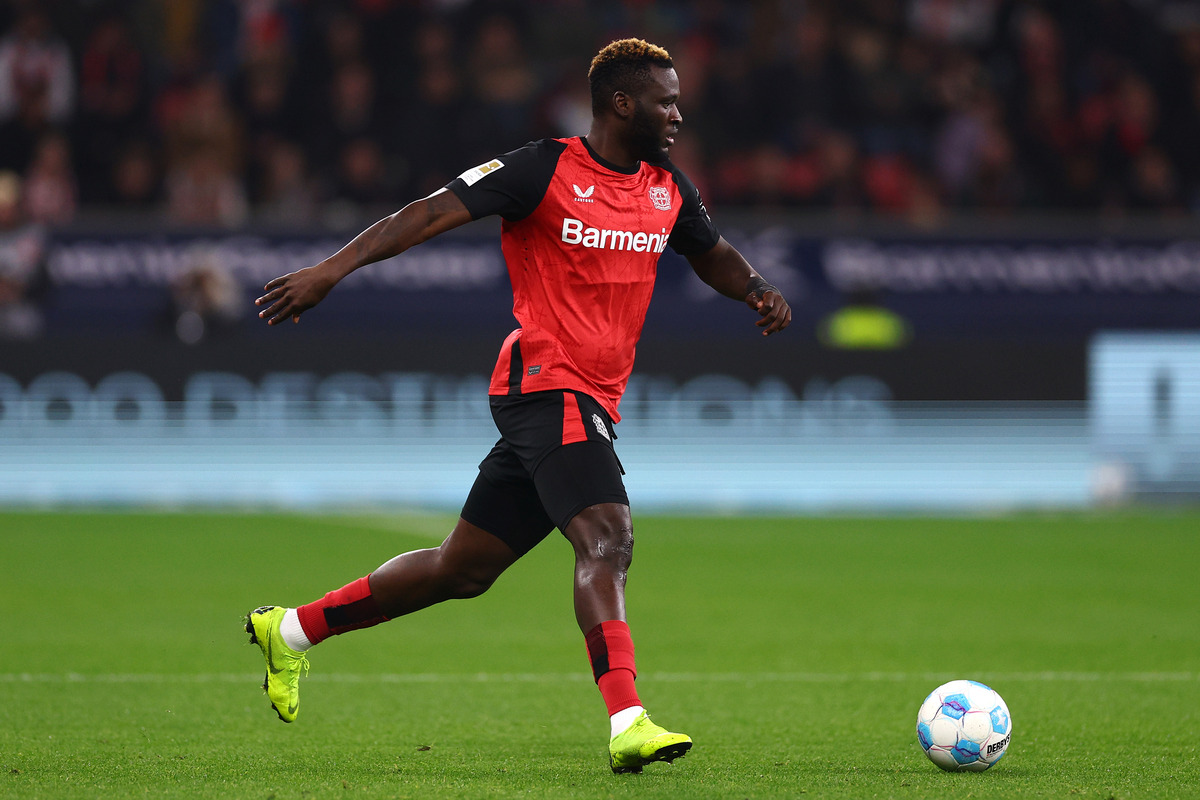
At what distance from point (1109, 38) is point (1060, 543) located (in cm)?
840

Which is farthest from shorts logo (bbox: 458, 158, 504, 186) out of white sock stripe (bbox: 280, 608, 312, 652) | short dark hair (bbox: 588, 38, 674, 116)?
white sock stripe (bbox: 280, 608, 312, 652)

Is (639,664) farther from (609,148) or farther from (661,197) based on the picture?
(609,148)

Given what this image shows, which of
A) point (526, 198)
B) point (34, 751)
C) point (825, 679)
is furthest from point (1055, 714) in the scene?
point (34, 751)

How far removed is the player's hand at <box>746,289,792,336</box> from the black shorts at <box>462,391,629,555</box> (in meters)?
0.65

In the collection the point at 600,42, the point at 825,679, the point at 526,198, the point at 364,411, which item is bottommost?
the point at 825,679

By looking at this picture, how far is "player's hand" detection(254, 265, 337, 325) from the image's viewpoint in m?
4.39

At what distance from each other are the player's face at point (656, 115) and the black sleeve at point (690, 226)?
9.2 inches

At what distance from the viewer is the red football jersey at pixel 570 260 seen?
4793 mm

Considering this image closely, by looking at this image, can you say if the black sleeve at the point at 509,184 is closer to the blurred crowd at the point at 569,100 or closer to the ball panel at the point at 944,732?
the ball panel at the point at 944,732

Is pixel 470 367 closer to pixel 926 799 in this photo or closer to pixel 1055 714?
pixel 1055 714

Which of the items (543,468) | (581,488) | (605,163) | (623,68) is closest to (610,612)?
(581,488)

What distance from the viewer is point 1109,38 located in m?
17.6

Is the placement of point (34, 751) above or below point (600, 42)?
below

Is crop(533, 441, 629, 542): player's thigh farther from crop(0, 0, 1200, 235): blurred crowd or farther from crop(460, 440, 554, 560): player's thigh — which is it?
crop(0, 0, 1200, 235): blurred crowd
